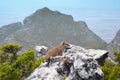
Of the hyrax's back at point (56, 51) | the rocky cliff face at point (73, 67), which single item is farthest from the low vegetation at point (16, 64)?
the rocky cliff face at point (73, 67)

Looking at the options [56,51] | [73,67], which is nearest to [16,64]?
[56,51]

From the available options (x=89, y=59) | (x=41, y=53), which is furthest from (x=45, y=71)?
(x=41, y=53)

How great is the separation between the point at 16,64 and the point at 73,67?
72.6 feet

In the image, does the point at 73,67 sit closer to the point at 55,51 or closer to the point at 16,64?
the point at 55,51

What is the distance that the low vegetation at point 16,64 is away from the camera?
55.5 m

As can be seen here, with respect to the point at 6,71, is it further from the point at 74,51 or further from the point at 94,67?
the point at 94,67

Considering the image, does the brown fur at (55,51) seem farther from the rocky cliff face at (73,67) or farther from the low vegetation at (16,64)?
the low vegetation at (16,64)

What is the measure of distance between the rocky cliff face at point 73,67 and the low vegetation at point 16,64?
13.0 metres

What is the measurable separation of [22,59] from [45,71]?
57.0ft

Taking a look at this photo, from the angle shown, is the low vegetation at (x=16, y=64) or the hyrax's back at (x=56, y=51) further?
the low vegetation at (x=16, y=64)

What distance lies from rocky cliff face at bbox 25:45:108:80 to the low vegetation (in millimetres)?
13005

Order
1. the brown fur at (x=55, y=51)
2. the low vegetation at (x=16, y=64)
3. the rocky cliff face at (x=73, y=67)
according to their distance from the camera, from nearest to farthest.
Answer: the rocky cliff face at (x=73, y=67), the brown fur at (x=55, y=51), the low vegetation at (x=16, y=64)

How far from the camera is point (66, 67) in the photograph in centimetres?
3966

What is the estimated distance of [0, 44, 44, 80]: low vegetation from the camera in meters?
55.5
